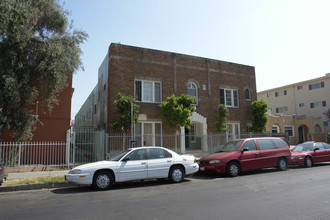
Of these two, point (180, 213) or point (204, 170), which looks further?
point (204, 170)

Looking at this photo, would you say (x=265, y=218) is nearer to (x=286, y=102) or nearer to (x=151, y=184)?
(x=151, y=184)

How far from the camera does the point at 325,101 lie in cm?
3606

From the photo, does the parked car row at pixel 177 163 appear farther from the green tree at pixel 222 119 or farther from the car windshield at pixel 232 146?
the green tree at pixel 222 119

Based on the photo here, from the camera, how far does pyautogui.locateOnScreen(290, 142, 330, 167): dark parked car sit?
12859 millimetres

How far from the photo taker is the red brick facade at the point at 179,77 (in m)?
16.0

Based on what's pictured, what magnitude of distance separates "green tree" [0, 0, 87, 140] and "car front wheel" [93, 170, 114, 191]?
620 centimetres

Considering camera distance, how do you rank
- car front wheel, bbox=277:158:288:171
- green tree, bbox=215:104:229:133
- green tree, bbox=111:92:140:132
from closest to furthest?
1. car front wheel, bbox=277:158:288:171
2. green tree, bbox=111:92:140:132
3. green tree, bbox=215:104:229:133

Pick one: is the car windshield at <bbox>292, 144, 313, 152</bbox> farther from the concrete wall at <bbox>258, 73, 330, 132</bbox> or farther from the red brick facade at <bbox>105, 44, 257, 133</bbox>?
the concrete wall at <bbox>258, 73, 330, 132</bbox>

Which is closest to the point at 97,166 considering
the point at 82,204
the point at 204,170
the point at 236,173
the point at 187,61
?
the point at 82,204

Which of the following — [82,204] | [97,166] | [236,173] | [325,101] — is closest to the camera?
[82,204]

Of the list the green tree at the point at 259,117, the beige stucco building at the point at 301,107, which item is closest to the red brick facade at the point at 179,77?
the green tree at the point at 259,117

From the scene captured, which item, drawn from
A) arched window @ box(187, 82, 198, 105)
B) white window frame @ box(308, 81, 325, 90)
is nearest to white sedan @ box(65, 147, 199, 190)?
arched window @ box(187, 82, 198, 105)

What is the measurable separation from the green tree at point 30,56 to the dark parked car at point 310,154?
42.2ft

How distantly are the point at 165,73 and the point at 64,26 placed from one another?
7.19 m
